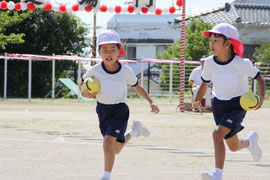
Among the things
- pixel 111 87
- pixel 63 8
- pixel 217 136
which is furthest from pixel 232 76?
pixel 63 8

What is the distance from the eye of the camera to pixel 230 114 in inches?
246

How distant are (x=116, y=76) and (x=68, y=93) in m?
23.1

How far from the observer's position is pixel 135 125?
7.58m

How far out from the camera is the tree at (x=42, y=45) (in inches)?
1276

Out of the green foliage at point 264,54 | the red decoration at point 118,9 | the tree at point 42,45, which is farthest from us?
the green foliage at point 264,54

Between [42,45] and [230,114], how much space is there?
92.8 ft

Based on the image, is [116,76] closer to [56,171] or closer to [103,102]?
[103,102]

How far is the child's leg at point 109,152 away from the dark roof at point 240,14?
3495cm

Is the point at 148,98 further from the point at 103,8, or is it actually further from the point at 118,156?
the point at 103,8

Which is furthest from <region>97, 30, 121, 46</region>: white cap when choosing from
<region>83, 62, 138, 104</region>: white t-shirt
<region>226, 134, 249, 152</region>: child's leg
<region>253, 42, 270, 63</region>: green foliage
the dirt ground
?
<region>253, 42, 270, 63</region>: green foliage

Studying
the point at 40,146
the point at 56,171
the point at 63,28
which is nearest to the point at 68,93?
the point at 63,28

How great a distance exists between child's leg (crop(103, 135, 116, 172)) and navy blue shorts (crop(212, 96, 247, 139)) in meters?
1.25

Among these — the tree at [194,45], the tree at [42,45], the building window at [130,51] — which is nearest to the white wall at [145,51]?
the building window at [130,51]

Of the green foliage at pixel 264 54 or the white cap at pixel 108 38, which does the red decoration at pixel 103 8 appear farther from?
the green foliage at pixel 264 54
